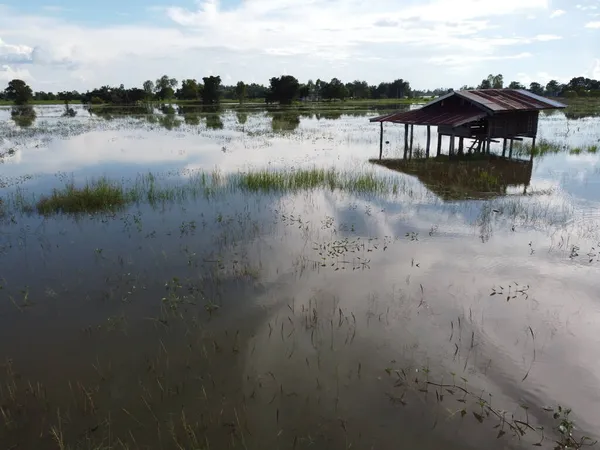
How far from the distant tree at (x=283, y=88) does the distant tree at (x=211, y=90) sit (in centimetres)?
1106

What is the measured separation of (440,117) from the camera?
22.9 metres

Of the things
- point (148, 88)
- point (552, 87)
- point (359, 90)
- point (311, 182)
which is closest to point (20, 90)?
point (148, 88)

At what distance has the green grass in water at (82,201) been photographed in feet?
41.8

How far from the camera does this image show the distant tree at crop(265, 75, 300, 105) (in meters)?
80.6

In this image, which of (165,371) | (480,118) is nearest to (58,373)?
(165,371)

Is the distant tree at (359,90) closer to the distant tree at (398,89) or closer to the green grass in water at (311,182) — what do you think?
the distant tree at (398,89)

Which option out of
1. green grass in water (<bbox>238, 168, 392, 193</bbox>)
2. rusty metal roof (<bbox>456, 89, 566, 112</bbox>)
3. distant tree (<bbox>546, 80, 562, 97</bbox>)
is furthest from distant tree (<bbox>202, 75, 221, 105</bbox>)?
distant tree (<bbox>546, 80, 562, 97</bbox>)

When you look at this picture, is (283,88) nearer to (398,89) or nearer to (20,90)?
(398,89)

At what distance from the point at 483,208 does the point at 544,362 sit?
8.01m

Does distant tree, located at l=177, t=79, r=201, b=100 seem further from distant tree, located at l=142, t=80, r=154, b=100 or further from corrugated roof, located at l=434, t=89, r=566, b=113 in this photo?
corrugated roof, located at l=434, t=89, r=566, b=113

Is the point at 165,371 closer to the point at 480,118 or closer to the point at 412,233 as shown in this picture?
the point at 412,233

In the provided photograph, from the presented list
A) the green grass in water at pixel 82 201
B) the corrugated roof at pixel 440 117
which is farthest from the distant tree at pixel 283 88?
the green grass in water at pixel 82 201

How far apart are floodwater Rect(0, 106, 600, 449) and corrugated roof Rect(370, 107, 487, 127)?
8.45 meters

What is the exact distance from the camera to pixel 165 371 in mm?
5586
